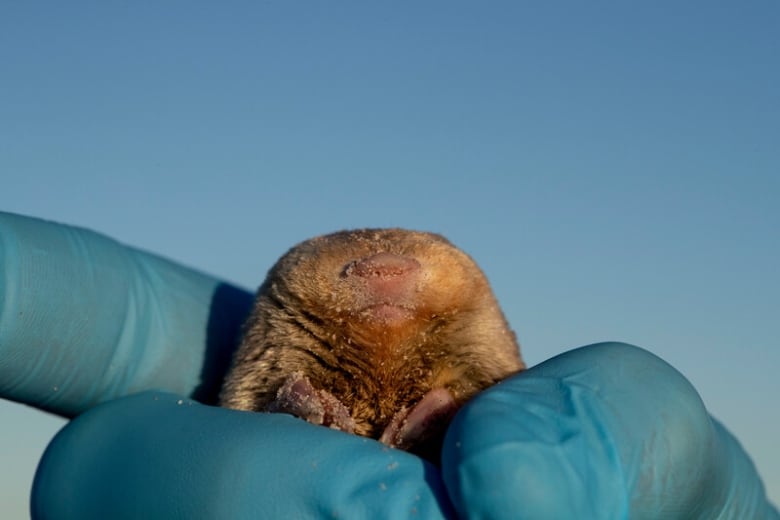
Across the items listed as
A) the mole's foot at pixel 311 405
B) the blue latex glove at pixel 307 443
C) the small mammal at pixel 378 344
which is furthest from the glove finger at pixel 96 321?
the mole's foot at pixel 311 405

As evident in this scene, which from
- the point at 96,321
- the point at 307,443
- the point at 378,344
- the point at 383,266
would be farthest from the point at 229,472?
the point at 96,321

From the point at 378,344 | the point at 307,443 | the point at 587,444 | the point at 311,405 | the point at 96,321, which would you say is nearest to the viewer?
the point at 587,444

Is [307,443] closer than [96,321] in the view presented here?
Yes

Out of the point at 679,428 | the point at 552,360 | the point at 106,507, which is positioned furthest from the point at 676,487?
the point at 106,507

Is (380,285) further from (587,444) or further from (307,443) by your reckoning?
(587,444)

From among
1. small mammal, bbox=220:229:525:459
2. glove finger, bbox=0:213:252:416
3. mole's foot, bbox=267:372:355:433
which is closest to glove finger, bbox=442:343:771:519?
small mammal, bbox=220:229:525:459

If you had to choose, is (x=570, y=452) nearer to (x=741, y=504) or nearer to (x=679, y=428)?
(x=679, y=428)
